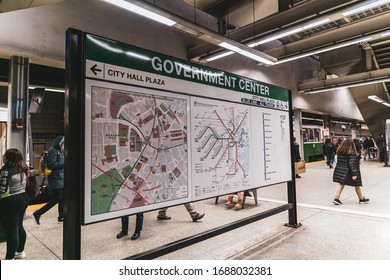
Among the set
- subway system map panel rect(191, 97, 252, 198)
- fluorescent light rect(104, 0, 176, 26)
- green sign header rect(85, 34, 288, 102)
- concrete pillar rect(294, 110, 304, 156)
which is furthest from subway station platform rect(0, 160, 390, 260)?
concrete pillar rect(294, 110, 304, 156)

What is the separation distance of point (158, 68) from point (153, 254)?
4.92 ft

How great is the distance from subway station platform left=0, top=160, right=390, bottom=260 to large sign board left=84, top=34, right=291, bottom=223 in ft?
2.37

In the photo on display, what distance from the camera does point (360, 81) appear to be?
32.4ft

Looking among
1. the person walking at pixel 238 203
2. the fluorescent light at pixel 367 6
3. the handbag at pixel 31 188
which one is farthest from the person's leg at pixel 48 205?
the fluorescent light at pixel 367 6

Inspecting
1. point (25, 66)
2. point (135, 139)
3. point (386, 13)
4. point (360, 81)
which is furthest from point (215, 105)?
point (360, 81)

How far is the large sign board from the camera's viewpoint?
173cm

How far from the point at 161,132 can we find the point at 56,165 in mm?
2596

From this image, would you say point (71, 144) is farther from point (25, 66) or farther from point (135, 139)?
point (25, 66)

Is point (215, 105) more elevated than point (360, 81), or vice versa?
point (360, 81)

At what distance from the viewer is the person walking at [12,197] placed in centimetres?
238

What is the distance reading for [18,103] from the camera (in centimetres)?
444

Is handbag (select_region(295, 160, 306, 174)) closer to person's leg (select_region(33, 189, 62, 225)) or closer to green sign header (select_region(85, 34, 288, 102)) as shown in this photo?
green sign header (select_region(85, 34, 288, 102))

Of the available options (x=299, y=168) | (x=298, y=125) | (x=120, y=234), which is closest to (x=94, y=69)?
(x=120, y=234)
